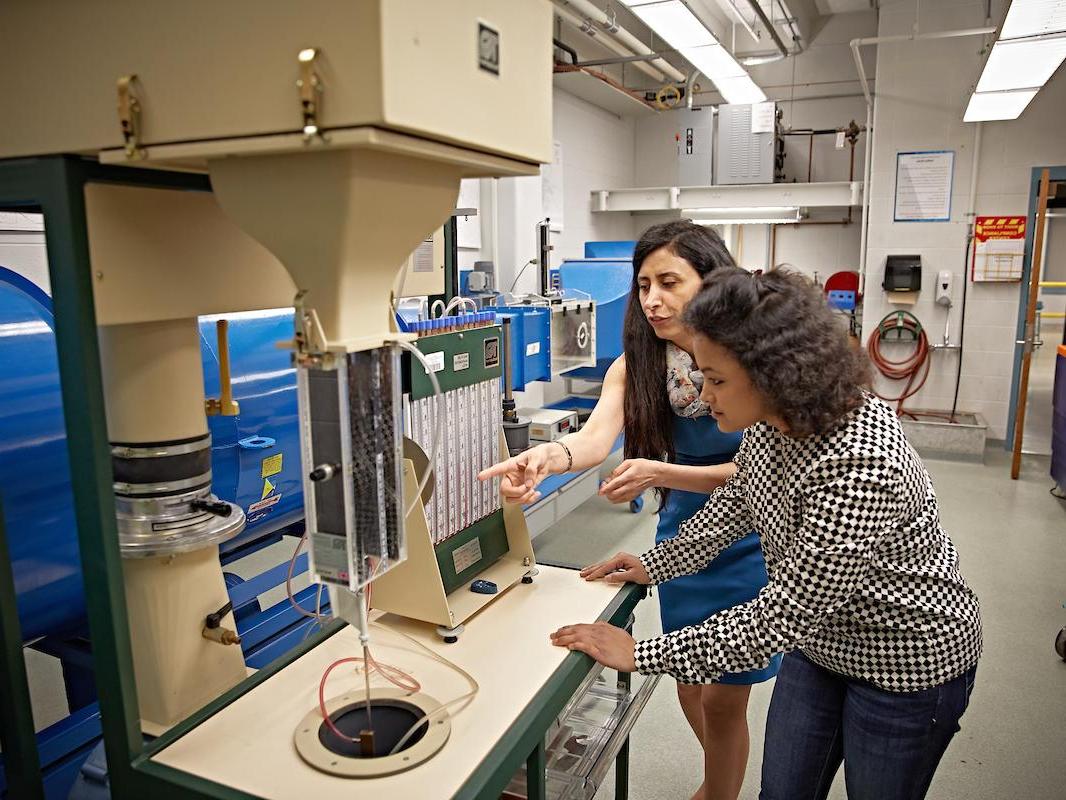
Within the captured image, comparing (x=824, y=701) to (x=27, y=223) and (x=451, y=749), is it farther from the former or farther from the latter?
(x=27, y=223)

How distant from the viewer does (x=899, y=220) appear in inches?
245

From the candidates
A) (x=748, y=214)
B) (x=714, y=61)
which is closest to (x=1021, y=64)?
(x=714, y=61)

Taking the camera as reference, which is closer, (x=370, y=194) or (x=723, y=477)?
(x=370, y=194)

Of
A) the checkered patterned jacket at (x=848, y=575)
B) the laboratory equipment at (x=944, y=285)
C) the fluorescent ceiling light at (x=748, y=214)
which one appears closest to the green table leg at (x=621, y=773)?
the checkered patterned jacket at (x=848, y=575)

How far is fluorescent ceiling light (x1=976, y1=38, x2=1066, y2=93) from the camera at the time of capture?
150 inches

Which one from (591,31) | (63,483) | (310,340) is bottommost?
(63,483)

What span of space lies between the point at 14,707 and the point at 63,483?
0.55 metres

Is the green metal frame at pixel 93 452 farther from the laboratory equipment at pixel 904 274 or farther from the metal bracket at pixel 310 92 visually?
the laboratory equipment at pixel 904 274

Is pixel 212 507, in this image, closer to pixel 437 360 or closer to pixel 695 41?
pixel 437 360

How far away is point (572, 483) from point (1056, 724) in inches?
86.2

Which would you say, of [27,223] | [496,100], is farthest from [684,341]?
[27,223]

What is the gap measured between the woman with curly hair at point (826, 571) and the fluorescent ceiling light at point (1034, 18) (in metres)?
2.85

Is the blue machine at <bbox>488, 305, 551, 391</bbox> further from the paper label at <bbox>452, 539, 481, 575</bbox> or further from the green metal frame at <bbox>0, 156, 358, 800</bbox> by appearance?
the green metal frame at <bbox>0, 156, 358, 800</bbox>

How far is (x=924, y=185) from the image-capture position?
614cm
